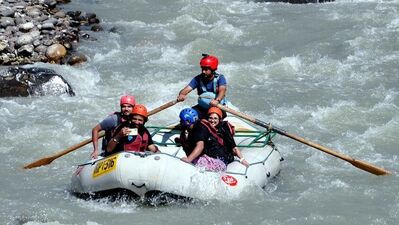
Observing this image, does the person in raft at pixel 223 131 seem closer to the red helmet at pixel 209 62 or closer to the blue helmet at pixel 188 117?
the blue helmet at pixel 188 117

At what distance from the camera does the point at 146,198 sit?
7.92 metres

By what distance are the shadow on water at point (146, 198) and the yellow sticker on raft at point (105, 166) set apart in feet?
0.77

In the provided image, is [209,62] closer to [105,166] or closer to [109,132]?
[109,132]

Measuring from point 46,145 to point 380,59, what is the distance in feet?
22.3

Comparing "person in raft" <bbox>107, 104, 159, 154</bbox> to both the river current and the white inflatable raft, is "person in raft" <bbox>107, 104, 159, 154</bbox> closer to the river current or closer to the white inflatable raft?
the white inflatable raft

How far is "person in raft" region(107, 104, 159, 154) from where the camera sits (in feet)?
26.8

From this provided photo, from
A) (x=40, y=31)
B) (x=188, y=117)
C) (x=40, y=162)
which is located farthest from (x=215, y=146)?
(x=40, y=31)

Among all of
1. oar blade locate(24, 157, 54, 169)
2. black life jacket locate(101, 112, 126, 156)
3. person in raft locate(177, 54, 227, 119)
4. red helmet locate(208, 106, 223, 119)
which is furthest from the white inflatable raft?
person in raft locate(177, 54, 227, 119)

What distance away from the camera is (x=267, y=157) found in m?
8.97

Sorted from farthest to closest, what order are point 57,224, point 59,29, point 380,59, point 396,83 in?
point 59,29, point 380,59, point 396,83, point 57,224

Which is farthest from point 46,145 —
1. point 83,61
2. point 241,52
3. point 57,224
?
point 241,52

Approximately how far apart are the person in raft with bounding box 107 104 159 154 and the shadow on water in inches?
20.8

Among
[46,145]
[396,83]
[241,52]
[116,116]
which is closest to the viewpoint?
[116,116]

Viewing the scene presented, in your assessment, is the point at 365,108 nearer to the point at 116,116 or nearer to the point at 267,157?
the point at 267,157
